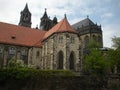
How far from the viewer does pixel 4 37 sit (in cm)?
3534

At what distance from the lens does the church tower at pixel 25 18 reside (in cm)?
5176

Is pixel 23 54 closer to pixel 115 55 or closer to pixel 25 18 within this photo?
pixel 115 55

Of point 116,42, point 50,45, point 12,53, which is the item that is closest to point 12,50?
point 12,53

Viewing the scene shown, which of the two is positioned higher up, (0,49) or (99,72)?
(0,49)

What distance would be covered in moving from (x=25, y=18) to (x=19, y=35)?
15124mm

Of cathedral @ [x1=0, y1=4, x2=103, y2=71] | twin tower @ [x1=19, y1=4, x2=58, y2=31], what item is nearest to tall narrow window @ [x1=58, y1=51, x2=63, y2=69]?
cathedral @ [x1=0, y1=4, x2=103, y2=71]

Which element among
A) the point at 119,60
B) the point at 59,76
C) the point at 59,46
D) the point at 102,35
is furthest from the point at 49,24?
the point at 59,76

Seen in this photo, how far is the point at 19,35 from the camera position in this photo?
3844 cm

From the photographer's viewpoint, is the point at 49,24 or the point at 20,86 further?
the point at 49,24

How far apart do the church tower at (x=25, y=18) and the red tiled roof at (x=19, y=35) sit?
10361 millimetres

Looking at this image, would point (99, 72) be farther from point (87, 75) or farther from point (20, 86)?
point (20, 86)

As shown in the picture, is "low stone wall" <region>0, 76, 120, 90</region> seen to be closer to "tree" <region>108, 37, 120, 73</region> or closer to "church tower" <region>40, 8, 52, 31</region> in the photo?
"tree" <region>108, 37, 120, 73</region>

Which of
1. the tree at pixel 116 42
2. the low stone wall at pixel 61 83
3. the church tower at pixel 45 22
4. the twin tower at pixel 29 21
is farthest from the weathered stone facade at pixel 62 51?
the twin tower at pixel 29 21

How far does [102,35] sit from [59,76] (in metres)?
23.0
